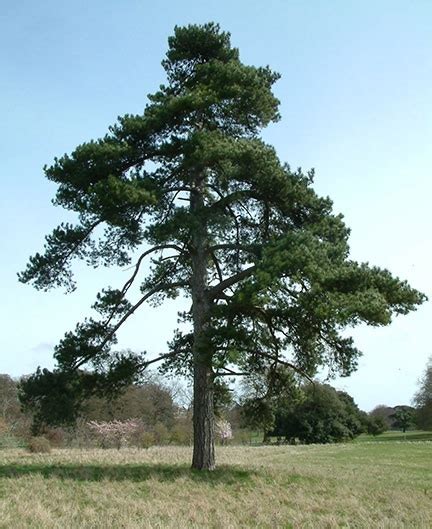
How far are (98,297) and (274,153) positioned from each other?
6.05 metres

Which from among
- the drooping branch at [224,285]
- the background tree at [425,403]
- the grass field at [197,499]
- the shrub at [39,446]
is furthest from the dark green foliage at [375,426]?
the drooping branch at [224,285]

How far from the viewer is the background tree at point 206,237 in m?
13.8

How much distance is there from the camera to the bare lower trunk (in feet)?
51.0

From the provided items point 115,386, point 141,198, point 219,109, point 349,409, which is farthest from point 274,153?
point 349,409

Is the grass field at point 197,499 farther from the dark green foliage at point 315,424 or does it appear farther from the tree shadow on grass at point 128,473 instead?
the dark green foliage at point 315,424

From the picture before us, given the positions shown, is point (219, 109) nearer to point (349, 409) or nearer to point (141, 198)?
point (141, 198)

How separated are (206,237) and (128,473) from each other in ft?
20.5

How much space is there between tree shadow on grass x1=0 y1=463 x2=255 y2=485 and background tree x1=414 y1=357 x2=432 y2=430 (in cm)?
5117

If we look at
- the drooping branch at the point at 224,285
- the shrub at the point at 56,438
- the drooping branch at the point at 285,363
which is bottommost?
the shrub at the point at 56,438

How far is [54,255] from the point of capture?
51.9 feet

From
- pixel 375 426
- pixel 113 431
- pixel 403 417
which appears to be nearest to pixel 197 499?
pixel 113 431

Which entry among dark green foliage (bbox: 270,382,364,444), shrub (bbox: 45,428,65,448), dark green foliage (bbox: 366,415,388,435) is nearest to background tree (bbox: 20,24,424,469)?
shrub (bbox: 45,428,65,448)

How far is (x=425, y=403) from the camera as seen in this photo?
6244 centimetres

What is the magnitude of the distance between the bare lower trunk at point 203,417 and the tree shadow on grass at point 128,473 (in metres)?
0.35
